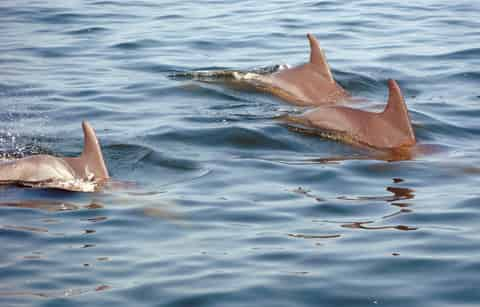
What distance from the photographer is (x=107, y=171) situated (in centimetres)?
931

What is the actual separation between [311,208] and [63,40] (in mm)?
9841

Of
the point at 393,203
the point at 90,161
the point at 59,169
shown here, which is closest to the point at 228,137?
the point at 90,161

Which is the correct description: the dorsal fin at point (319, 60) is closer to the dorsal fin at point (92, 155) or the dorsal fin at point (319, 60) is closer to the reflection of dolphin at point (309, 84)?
the reflection of dolphin at point (309, 84)

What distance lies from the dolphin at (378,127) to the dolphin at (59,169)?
2979 mm

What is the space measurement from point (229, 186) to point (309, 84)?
4.21m

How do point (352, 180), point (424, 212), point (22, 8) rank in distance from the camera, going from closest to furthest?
point (424, 212)
point (352, 180)
point (22, 8)

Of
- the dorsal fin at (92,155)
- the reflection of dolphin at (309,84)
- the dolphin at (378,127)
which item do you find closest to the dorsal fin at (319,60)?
the reflection of dolphin at (309,84)

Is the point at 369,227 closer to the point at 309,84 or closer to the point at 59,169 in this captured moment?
the point at 59,169

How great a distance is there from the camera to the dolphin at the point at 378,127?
1054cm

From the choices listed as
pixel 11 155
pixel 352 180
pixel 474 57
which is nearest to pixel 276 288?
pixel 352 180

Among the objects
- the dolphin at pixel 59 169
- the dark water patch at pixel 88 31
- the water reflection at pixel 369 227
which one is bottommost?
the water reflection at pixel 369 227

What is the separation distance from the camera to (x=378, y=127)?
422 inches

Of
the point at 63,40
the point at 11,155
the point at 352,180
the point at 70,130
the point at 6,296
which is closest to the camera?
the point at 6,296

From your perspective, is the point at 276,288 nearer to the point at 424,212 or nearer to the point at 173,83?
the point at 424,212
